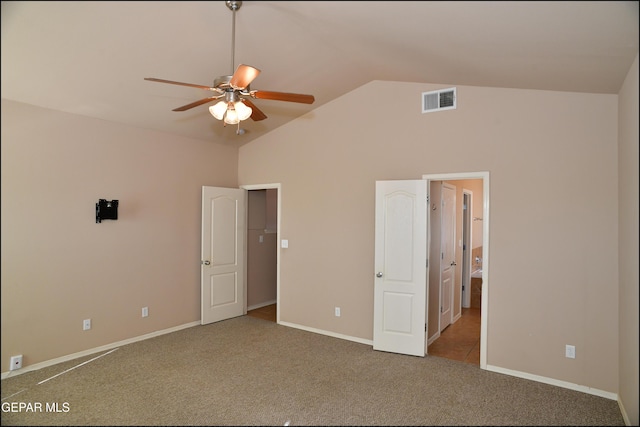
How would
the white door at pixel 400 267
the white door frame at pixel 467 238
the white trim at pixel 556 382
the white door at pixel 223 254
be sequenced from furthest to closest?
the white door frame at pixel 467 238
the white door at pixel 223 254
the white door at pixel 400 267
the white trim at pixel 556 382

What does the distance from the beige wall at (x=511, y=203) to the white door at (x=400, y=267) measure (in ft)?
0.86

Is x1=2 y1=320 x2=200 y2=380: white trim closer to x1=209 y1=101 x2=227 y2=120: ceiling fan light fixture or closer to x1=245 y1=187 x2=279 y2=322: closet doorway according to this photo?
x1=245 y1=187 x2=279 y2=322: closet doorway

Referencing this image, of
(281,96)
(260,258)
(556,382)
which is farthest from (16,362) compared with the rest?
(556,382)

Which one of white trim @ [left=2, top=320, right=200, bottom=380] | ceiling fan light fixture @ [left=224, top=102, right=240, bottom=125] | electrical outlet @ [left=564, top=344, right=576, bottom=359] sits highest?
ceiling fan light fixture @ [left=224, top=102, right=240, bottom=125]

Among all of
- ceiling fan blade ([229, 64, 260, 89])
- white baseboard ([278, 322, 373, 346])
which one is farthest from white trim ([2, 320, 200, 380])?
ceiling fan blade ([229, 64, 260, 89])

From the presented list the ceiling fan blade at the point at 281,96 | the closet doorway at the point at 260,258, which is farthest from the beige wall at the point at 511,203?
the ceiling fan blade at the point at 281,96

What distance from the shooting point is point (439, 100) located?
13.9 ft

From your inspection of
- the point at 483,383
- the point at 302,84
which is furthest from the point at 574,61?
the point at 483,383

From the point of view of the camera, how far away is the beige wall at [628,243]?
2695mm

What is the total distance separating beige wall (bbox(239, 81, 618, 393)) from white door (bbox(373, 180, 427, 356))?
10.3 inches

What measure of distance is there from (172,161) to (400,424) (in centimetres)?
412

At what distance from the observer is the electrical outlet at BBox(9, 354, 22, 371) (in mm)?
2584

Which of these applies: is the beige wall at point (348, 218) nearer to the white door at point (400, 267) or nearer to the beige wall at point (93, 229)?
the beige wall at point (93, 229)

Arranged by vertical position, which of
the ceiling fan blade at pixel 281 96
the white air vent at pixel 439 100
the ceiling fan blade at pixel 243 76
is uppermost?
the white air vent at pixel 439 100
